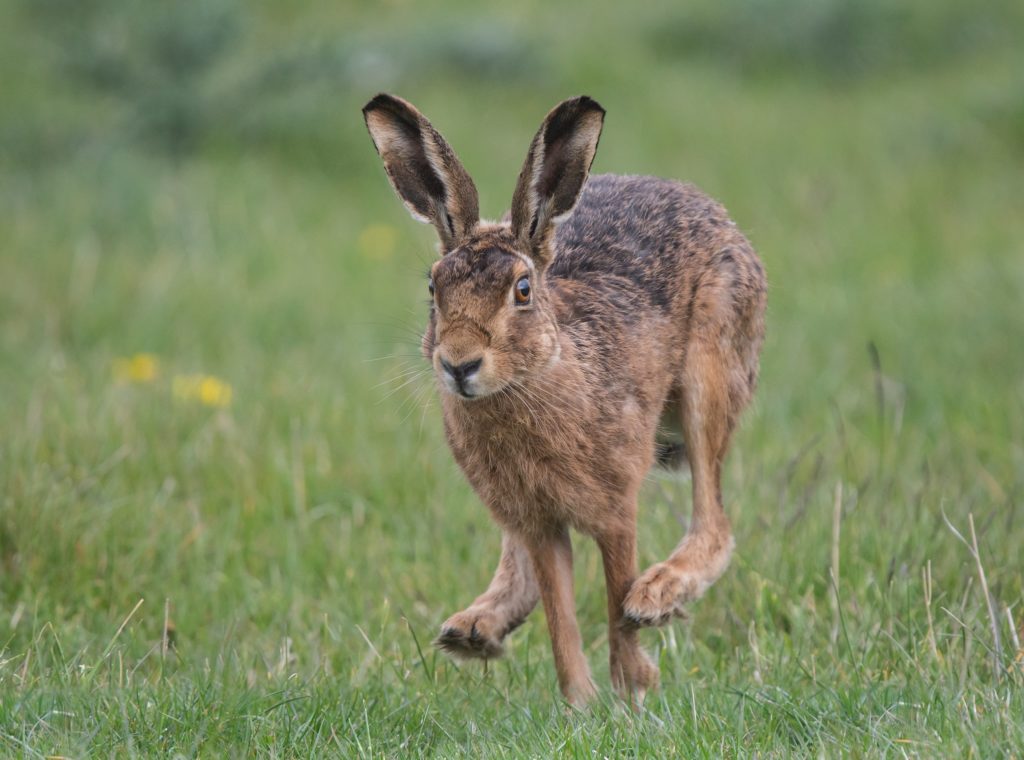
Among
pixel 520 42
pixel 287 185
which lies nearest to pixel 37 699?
pixel 287 185

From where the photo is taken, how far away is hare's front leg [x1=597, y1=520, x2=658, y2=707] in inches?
167

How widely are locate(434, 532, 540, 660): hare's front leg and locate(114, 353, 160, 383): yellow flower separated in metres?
2.89

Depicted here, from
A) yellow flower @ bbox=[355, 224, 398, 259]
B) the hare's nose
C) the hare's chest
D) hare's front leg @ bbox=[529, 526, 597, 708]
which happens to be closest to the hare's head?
the hare's nose

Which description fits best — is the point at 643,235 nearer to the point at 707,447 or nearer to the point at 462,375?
the point at 707,447

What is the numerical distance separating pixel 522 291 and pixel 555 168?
374 mm

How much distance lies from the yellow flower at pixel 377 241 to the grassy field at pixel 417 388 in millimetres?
22

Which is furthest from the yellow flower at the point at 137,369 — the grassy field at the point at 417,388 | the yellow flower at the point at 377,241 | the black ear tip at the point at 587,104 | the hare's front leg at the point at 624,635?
the black ear tip at the point at 587,104

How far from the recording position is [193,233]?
901cm

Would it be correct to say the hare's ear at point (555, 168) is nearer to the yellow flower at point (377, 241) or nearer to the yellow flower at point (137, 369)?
the yellow flower at point (137, 369)

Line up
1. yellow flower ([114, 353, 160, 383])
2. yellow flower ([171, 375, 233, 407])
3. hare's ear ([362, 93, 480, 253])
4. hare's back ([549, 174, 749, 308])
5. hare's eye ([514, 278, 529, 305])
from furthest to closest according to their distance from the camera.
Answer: yellow flower ([114, 353, 160, 383]) → yellow flower ([171, 375, 233, 407]) → hare's back ([549, 174, 749, 308]) → hare's ear ([362, 93, 480, 253]) → hare's eye ([514, 278, 529, 305])

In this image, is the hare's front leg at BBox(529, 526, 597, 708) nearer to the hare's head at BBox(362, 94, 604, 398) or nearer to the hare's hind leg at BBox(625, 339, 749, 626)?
the hare's hind leg at BBox(625, 339, 749, 626)

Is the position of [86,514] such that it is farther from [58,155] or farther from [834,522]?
[58,155]

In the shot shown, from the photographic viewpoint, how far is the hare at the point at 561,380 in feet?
13.1

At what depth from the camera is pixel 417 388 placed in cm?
446
